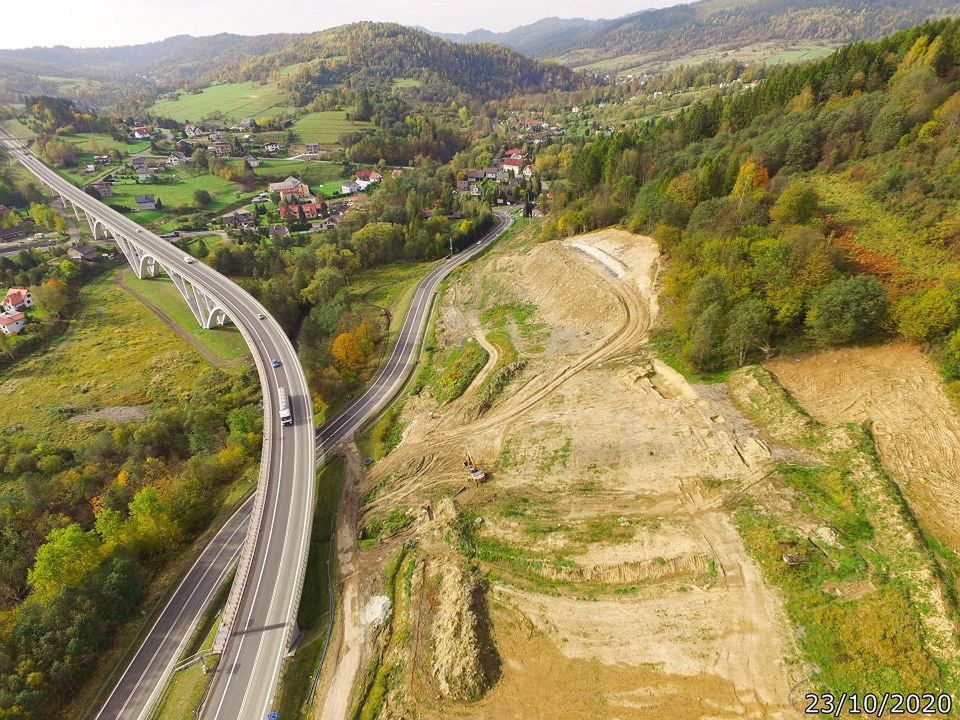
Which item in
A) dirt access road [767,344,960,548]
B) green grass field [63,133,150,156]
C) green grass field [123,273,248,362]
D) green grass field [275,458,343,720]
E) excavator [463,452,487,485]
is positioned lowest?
green grass field [123,273,248,362]

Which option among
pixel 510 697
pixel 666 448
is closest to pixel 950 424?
pixel 666 448

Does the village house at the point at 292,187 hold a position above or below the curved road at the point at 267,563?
above

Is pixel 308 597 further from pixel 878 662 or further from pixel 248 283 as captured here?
pixel 248 283

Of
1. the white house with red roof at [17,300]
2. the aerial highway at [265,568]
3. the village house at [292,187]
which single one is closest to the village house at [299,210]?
the village house at [292,187]

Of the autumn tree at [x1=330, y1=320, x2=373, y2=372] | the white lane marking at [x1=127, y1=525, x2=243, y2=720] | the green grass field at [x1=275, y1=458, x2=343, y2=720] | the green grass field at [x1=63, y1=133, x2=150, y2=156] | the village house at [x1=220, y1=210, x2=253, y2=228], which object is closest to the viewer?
the green grass field at [x1=275, y1=458, x2=343, y2=720]

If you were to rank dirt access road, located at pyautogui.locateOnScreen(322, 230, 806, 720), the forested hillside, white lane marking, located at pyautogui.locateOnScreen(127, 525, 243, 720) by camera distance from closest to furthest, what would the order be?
dirt access road, located at pyautogui.locateOnScreen(322, 230, 806, 720)
white lane marking, located at pyautogui.locateOnScreen(127, 525, 243, 720)
the forested hillside

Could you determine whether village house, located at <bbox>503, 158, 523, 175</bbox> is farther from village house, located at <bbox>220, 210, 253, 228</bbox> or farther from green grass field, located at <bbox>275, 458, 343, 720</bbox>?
green grass field, located at <bbox>275, 458, 343, 720</bbox>

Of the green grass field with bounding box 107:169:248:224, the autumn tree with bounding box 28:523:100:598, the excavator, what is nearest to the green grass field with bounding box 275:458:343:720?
the excavator

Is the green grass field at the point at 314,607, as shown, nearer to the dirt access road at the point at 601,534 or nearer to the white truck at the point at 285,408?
the dirt access road at the point at 601,534
